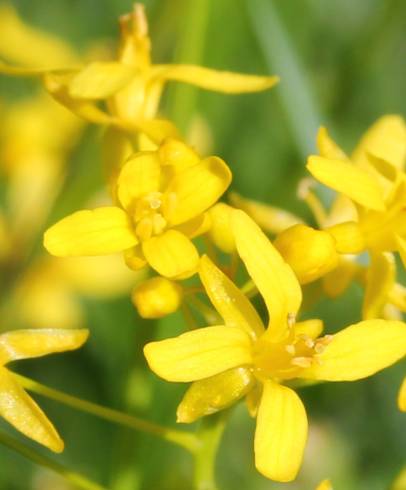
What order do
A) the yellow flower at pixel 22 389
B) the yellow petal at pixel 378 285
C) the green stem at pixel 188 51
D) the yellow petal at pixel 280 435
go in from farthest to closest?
the green stem at pixel 188 51, the yellow petal at pixel 378 285, the yellow flower at pixel 22 389, the yellow petal at pixel 280 435

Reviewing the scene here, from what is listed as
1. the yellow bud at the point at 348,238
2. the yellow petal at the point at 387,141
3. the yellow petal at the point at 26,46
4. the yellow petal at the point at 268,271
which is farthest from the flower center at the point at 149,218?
the yellow petal at the point at 26,46

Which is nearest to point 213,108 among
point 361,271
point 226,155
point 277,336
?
point 226,155

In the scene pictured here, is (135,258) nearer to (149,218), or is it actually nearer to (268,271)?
(149,218)

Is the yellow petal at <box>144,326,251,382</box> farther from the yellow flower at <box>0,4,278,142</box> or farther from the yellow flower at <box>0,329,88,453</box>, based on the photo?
the yellow flower at <box>0,4,278,142</box>

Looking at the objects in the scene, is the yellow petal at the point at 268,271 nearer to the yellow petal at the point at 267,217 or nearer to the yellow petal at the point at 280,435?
the yellow petal at the point at 280,435

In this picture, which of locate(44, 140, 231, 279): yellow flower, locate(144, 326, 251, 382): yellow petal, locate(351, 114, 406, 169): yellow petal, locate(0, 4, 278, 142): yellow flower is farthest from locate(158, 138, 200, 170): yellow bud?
locate(351, 114, 406, 169): yellow petal

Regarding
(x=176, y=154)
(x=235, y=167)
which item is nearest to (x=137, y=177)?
(x=176, y=154)
